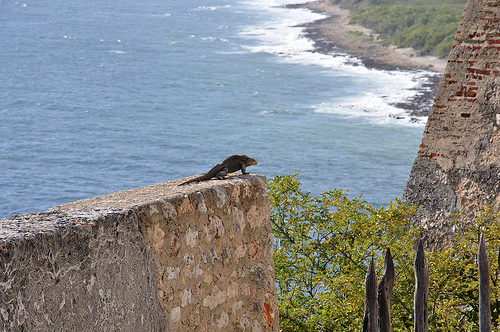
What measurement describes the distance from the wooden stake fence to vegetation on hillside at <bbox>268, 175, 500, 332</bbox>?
7.90 ft

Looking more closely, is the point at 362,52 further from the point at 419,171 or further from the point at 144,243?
the point at 144,243

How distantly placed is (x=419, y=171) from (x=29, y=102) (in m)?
44.3

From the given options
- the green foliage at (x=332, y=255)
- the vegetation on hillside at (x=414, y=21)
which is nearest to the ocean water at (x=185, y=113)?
the vegetation on hillside at (x=414, y=21)

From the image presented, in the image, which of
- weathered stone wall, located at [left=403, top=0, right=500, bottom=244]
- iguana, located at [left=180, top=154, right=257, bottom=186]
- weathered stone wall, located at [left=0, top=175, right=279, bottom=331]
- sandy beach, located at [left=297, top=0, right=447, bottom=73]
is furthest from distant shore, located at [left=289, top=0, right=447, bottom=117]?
weathered stone wall, located at [left=0, top=175, right=279, bottom=331]

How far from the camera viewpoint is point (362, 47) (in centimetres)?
6281

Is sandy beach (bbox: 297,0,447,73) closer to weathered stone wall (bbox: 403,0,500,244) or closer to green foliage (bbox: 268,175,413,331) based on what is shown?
weathered stone wall (bbox: 403,0,500,244)

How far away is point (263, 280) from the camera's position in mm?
4629

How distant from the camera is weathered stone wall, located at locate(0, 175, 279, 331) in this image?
2.82 meters

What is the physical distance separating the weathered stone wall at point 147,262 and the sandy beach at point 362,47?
1949 inches

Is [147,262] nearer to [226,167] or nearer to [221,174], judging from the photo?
[221,174]

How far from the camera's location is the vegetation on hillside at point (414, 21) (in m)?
59.0

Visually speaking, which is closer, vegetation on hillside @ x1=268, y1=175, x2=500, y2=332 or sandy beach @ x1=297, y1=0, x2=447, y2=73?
vegetation on hillside @ x1=268, y1=175, x2=500, y2=332

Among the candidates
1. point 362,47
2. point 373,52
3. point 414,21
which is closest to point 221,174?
point 373,52

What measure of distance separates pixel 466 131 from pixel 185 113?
130ft
